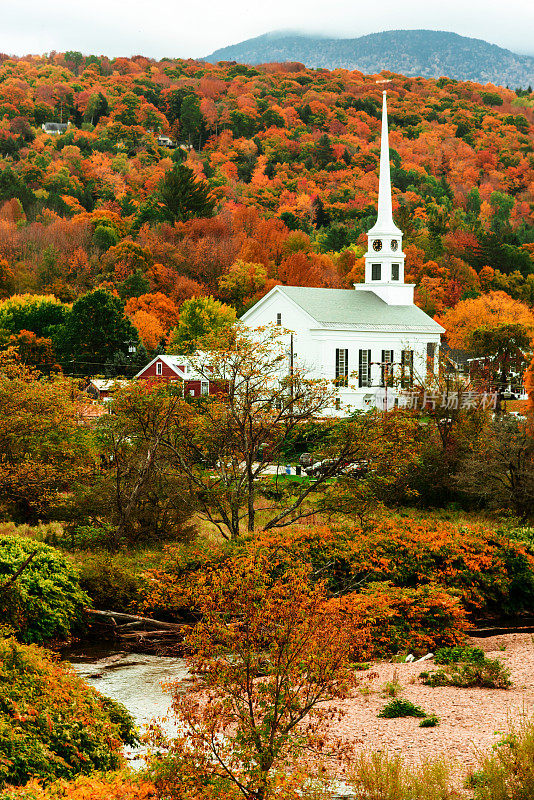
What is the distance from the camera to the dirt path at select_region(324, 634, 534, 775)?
14.1 meters

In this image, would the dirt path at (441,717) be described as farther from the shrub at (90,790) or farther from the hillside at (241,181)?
the hillside at (241,181)

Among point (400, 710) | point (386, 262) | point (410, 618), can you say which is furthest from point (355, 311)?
point (400, 710)

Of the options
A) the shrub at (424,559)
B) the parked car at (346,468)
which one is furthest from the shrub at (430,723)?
the parked car at (346,468)

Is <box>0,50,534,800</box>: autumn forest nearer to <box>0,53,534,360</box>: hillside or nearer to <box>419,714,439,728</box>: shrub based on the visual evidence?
<box>419,714,439,728</box>: shrub

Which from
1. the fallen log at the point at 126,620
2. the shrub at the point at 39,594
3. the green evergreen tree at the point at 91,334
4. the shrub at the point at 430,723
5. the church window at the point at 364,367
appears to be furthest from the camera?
the green evergreen tree at the point at 91,334

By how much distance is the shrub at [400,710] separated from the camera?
1608 cm

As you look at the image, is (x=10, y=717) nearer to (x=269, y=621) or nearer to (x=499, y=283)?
(x=269, y=621)

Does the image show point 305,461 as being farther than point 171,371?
No

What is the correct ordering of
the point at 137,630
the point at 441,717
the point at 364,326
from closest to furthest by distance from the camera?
the point at 441,717 → the point at 137,630 → the point at 364,326

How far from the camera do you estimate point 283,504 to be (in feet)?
101

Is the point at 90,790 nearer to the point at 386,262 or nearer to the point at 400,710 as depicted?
the point at 400,710

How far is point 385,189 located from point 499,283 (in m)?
27.3

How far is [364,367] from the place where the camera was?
60.2m

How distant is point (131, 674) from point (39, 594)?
125 inches
